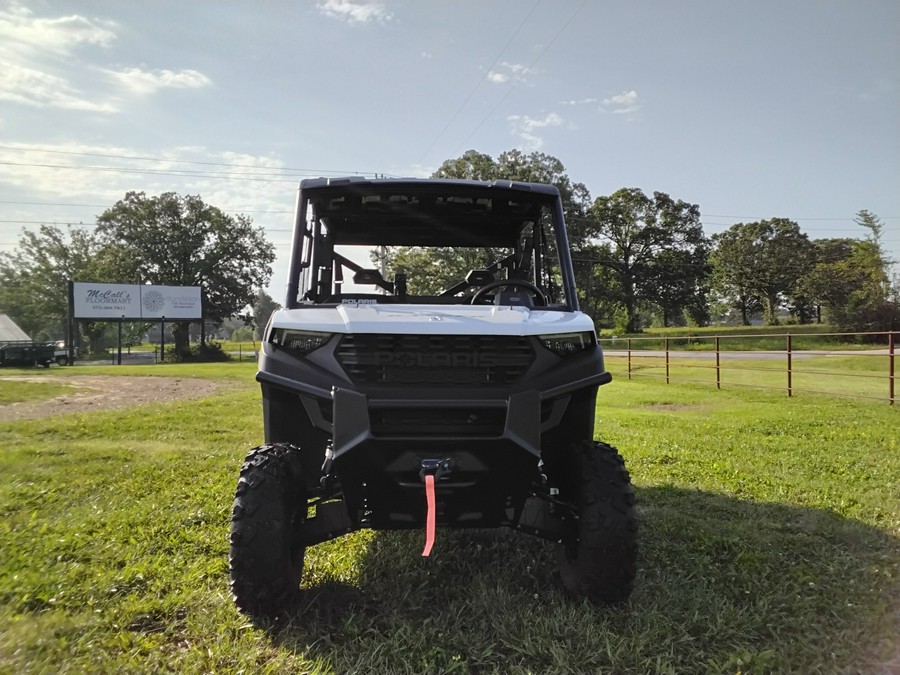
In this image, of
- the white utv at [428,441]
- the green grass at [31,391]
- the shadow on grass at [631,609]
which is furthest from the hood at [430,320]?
the green grass at [31,391]

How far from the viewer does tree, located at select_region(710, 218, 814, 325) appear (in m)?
61.8

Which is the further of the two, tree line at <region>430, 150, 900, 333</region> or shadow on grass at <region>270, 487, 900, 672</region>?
tree line at <region>430, 150, 900, 333</region>

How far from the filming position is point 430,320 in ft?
8.92

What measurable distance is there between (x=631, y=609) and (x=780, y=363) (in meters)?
23.6

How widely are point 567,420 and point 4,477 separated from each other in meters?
5.59

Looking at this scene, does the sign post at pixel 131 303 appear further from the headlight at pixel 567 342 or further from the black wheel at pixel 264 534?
the headlight at pixel 567 342

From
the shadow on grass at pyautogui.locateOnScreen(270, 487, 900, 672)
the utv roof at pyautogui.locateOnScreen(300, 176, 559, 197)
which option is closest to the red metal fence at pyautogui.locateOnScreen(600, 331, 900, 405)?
the shadow on grass at pyautogui.locateOnScreen(270, 487, 900, 672)

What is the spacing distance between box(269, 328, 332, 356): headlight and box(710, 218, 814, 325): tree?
211 ft

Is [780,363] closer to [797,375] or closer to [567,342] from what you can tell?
[797,375]

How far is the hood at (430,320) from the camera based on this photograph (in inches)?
104

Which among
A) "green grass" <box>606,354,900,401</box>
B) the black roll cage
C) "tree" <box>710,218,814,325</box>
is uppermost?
"tree" <box>710,218,814,325</box>

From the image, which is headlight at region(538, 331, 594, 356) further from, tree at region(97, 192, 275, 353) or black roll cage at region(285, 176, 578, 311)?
tree at region(97, 192, 275, 353)

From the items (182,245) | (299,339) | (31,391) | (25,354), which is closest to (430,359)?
(299,339)

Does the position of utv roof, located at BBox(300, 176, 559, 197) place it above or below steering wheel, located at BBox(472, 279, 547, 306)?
above
